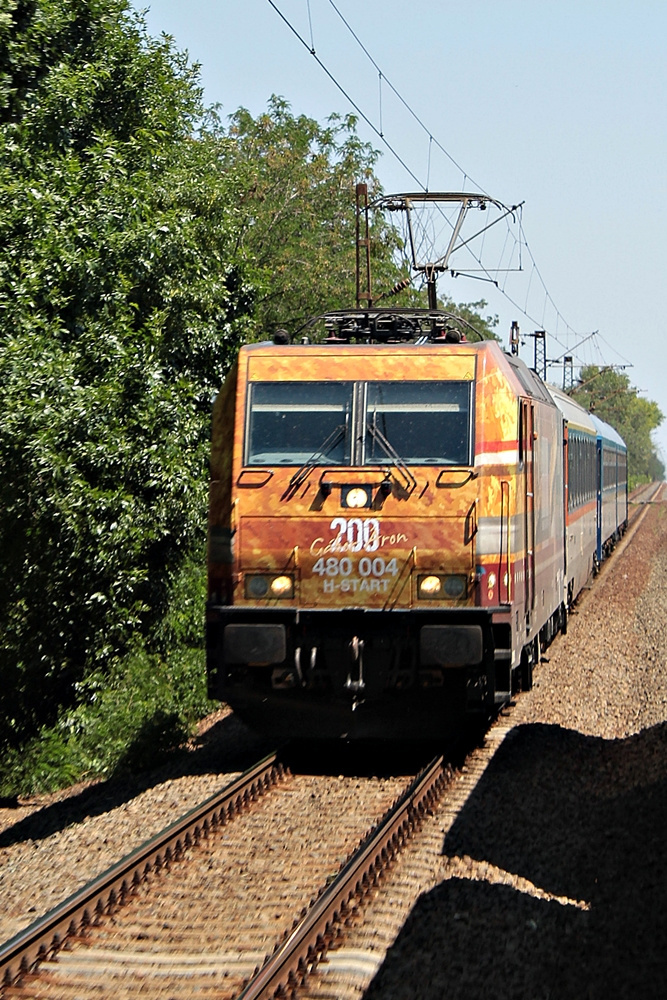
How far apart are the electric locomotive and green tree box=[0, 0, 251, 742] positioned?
3158 millimetres

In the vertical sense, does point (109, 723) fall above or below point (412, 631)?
below

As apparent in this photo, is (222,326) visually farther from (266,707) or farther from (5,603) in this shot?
(266,707)

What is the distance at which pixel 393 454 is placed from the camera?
9695 millimetres

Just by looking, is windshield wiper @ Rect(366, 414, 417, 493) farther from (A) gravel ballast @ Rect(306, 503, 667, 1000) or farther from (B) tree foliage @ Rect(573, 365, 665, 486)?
(B) tree foliage @ Rect(573, 365, 665, 486)

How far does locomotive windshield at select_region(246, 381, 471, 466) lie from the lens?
31.8 ft

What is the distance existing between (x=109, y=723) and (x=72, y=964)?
7.54m

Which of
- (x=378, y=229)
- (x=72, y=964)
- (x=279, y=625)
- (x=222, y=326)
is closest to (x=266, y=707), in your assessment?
(x=279, y=625)

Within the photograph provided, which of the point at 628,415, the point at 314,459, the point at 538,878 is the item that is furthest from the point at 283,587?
the point at 628,415

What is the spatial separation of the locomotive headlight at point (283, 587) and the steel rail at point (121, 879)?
1.40 m

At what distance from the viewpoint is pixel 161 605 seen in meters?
15.5

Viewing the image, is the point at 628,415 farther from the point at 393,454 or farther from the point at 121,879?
the point at 121,879

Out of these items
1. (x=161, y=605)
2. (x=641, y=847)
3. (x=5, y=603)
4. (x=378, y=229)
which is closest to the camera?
(x=641, y=847)

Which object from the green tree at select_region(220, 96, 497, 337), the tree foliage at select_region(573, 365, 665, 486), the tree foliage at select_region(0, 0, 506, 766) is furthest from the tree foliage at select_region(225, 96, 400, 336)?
the tree foliage at select_region(573, 365, 665, 486)

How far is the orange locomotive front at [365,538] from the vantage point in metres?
9.44
